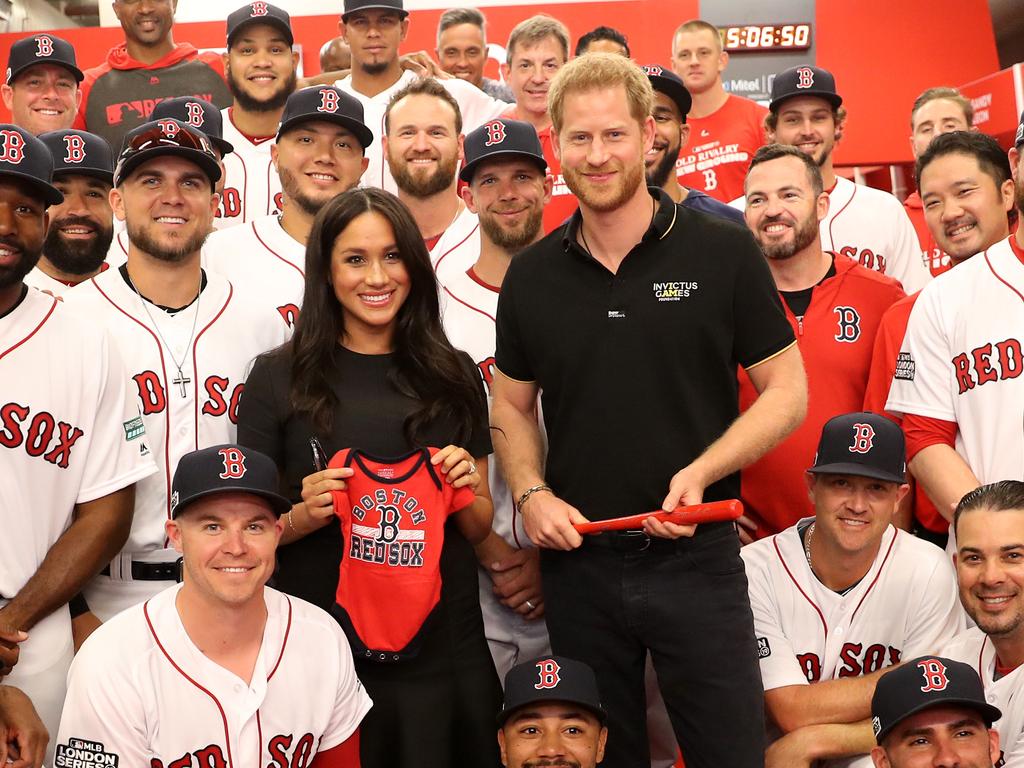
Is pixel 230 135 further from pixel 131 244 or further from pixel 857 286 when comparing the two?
pixel 857 286

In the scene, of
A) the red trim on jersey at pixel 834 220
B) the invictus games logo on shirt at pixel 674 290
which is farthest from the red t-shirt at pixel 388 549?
the red trim on jersey at pixel 834 220

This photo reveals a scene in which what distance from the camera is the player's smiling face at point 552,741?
403cm

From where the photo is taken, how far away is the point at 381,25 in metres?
6.76

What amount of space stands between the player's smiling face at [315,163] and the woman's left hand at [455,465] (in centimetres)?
162

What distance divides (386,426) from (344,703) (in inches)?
32.3

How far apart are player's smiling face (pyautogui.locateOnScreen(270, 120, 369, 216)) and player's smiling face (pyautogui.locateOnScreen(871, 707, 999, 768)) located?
2.86 metres

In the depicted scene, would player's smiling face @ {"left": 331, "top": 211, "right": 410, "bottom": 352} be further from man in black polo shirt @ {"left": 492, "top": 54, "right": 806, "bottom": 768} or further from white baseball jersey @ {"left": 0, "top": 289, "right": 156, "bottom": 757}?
white baseball jersey @ {"left": 0, "top": 289, "right": 156, "bottom": 757}

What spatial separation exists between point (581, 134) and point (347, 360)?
1031 millimetres

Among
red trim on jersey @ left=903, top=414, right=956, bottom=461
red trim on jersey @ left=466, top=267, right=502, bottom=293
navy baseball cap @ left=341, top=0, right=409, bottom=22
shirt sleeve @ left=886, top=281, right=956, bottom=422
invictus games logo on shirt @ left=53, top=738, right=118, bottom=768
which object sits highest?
navy baseball cap @ left=341, top=0, right=409, bottom=22

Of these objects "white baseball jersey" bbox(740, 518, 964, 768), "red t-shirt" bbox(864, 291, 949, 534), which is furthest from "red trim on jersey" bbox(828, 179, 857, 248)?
"white baseball jersey" bbox(740, 518, 964, 768)

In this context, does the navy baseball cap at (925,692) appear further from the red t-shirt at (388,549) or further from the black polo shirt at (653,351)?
the red t-shirt at (388,549)

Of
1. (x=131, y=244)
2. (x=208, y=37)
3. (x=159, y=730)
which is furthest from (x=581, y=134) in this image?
(x=208, y=37)

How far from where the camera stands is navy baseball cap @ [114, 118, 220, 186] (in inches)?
175

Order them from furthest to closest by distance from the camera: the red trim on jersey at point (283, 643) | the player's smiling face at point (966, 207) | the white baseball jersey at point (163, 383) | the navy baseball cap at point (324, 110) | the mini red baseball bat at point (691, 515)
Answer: the player's smiling face at point (966, 207) < the navy baseball cap at point (324, 110) < the white baseball jersey at point (163, 383) < the red trim on jersey at point (283, 643) < the mini red baseball bat at point (691, 515)
